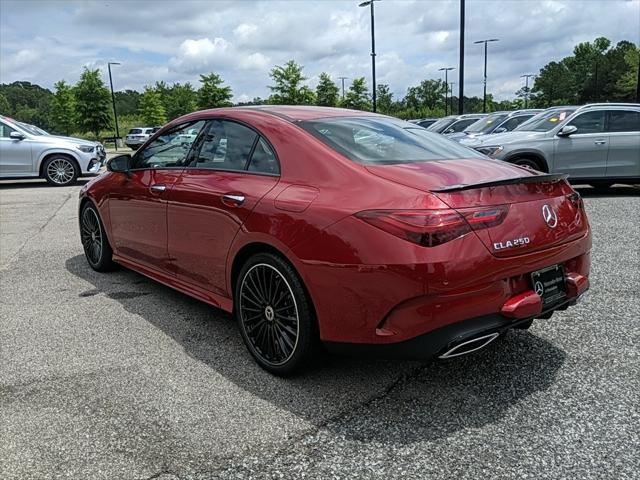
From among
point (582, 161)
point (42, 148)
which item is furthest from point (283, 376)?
point (42, 148)

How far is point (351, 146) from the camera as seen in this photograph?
327cm

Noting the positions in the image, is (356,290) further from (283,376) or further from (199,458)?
(199,458)

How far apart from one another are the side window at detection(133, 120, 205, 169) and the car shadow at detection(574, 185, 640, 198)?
29.2 feet

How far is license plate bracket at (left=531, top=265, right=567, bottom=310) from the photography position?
290cm

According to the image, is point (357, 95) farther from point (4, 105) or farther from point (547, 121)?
point (4, 105)

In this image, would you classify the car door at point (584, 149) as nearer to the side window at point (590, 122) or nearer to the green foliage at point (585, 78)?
the side window at point (590, 122)

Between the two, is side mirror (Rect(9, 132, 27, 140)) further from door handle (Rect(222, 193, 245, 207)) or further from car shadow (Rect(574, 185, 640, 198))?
car shadow (Rect(574, 185, 640, 198))

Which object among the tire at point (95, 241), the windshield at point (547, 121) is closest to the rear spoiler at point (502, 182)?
the tire at point (95, 241)

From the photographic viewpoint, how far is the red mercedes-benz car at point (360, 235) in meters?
2.61

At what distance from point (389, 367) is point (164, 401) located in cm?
131

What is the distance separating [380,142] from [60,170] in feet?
41.6

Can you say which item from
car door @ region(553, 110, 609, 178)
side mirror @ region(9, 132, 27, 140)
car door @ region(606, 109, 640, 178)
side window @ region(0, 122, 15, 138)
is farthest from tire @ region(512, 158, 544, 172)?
side window @ region(0, 122, 15, 138)

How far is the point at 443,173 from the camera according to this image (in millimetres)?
2973

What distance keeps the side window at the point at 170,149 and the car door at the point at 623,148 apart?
874 cm
